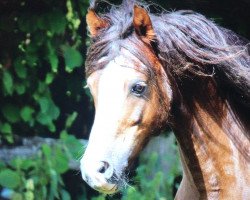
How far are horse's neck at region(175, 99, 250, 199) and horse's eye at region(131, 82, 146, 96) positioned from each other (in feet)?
0.91

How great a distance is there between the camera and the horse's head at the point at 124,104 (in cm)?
298

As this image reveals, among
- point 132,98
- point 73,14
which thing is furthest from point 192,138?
point 73,14

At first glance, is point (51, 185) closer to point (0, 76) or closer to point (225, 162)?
point (0, 76)

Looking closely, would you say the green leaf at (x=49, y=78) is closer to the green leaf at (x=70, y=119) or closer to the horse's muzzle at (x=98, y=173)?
the green leaf at (x=70, y=119)

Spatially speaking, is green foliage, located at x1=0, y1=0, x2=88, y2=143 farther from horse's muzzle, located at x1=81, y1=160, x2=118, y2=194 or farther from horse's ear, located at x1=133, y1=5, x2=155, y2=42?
horse's muzzle, located at x1=81, y1=160, x2=118, y2=194

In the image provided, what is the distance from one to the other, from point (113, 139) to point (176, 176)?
2.93m

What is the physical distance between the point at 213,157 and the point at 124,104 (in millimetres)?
491

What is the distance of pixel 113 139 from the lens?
301 centimetres

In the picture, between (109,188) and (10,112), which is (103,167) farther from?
(10,112)

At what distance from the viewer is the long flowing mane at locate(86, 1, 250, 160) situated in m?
3.19

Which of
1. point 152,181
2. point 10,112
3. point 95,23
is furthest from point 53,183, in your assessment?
point 95,23

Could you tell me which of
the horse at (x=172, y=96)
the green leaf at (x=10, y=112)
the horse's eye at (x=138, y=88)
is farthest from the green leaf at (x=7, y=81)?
the horse's eye at (x=138, y=88)

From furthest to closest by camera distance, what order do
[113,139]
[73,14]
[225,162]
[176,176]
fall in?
[176,176] < [73,14] < [225,162] < [113,139]

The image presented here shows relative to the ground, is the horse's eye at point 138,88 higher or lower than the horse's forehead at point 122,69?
lower
